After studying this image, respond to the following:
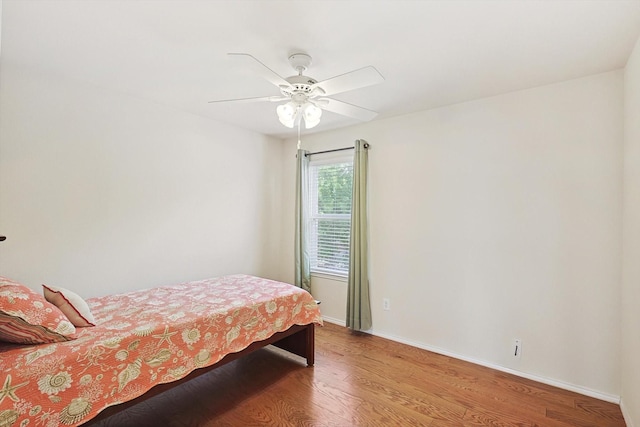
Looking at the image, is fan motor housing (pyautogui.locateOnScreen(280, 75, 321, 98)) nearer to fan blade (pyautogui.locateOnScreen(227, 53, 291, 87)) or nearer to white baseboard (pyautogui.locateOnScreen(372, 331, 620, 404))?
fan blade (pyautogui.locateOnScreen(227, 53, 291, 87))

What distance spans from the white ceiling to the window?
1404 millimetres

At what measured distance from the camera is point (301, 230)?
12.7ft

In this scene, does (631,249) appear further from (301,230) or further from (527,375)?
(301,230)

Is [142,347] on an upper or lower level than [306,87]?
lower

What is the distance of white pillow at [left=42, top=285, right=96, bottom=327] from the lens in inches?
67.8

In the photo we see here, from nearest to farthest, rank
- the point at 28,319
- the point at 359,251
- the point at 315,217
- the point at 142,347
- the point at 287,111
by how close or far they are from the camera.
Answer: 1. the point at 28,319
2. the point at 142,347
3. the point at 287,111
4. the point at 359,251
5. the point at 315,217

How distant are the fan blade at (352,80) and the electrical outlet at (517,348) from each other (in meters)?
2.35

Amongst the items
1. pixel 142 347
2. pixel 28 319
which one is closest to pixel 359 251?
pixel 142 347

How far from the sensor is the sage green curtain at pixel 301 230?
12.7 feet

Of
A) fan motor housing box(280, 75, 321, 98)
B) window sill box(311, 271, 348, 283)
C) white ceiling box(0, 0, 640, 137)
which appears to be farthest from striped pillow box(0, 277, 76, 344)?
window sill box(311, 271, 348, 283)

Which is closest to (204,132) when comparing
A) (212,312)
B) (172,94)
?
(172,94)

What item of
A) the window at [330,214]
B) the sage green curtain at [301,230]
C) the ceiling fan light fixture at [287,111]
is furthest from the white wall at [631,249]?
the sage green curtain at [301,230]

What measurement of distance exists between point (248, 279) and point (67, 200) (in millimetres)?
1650

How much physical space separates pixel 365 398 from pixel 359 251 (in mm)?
1481
